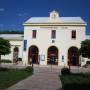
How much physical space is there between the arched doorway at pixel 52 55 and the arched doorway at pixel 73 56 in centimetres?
286

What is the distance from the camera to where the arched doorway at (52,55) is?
6481 cm

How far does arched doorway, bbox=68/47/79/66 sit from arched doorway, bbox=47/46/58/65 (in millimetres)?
2862

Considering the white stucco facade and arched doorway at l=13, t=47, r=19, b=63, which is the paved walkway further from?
arched doorway at l=13, t=47, r=19, b=63

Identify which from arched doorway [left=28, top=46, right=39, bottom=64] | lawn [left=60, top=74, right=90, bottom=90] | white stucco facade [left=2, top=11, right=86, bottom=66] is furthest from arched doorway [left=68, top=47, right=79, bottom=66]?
lawn [left=60, top=74, right=90, bottom=90]

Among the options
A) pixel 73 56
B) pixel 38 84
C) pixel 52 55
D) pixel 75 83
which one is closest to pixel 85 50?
pixel 73 56

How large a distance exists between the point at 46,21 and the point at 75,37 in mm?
7281

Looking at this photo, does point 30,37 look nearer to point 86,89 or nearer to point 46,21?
point 46,21

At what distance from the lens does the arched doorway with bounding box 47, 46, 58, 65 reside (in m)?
64.8

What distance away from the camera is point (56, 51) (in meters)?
65.3

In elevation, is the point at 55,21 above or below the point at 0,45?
above

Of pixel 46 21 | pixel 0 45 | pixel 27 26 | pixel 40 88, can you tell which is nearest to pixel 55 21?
pixel 46 21

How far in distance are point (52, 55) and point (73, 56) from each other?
454cm

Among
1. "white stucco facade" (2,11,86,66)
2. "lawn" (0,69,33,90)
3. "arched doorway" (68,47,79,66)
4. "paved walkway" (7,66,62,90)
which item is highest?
"white stucco facade" (2,11,86,66)

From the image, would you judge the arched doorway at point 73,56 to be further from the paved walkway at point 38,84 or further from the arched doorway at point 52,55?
the paved walkway at point 38,84
